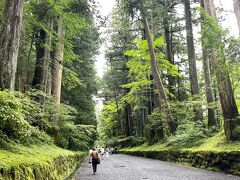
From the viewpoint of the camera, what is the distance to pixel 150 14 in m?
19.3

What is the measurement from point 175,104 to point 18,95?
514 inches

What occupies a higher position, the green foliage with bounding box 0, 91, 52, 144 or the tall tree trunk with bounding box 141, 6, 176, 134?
the tall tree trunk with bounding box 141, 6, 176, 134

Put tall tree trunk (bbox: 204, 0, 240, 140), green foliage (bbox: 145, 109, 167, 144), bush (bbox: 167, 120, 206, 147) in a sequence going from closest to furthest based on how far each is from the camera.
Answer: tall tree trunk (bbox: 204, 0, 240, 140) → bush (bbox: 167, 120, 206, 147) → green foliage (bbox: 145, 109, 167, 144)

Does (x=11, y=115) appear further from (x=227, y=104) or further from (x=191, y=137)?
(x=191, y=137)

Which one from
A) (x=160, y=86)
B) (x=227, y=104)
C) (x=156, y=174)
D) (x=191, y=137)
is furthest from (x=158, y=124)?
(x=156, y=174)

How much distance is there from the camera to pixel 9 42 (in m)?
7.58

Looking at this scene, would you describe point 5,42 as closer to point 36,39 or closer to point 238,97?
point 36,39

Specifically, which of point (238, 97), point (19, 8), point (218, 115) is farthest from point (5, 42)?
point (218, 115)

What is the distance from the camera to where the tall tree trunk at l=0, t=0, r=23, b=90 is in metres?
7.39

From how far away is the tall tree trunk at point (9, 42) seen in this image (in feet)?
24.2

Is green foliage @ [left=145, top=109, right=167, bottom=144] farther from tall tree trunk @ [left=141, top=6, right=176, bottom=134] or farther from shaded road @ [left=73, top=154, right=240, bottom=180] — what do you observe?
shaded road @ [left=73, top=154, right=240, bottom=180]

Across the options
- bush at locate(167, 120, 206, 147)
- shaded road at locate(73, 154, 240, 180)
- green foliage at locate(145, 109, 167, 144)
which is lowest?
shaded road at locate(73, 154, 240, 180)

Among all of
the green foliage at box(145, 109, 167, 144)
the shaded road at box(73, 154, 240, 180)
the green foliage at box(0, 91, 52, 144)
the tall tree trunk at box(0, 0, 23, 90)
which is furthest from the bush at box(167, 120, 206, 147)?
the green foliage at box(0, 91, 52, 144)

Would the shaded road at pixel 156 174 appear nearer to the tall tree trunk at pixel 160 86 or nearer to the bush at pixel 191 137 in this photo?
the bush at pixel 191 137
